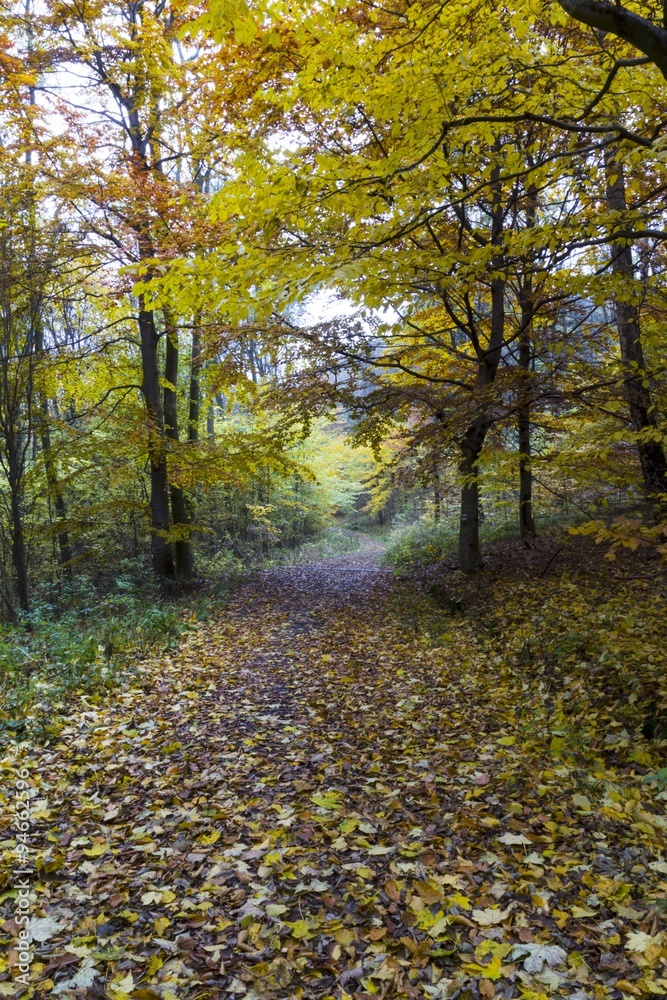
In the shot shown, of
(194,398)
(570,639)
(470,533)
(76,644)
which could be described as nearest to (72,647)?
(76,644)

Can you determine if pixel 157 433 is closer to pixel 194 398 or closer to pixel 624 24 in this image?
pixel 194 398

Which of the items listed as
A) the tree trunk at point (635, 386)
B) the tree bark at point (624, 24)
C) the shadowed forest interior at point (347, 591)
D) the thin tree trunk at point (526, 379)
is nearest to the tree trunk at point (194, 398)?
the shadowed forest interior at point (347, 591)

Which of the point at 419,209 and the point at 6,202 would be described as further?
Answer: the point at 6,202

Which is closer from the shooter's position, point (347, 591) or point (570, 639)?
point (570, 639)

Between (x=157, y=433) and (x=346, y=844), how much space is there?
8.76m

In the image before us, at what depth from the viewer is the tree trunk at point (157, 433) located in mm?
11180

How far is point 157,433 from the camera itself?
10750mm

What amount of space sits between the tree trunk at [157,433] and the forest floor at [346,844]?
5739mm

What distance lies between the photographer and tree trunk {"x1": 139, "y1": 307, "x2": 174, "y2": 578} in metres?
11.2

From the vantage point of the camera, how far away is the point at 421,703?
586 cm

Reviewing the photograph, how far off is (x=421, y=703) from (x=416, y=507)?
75.5 ft

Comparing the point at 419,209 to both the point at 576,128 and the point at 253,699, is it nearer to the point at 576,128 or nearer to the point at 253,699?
the point at 576,128

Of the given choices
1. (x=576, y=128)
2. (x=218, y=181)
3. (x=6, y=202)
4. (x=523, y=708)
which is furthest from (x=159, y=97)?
(x=523, y=708)

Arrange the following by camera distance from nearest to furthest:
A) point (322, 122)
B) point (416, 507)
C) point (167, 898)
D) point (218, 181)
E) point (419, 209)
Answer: point (167, 898) < point (419, 209) < point (322, 122) < point (218, 181) < point (416, 507)
